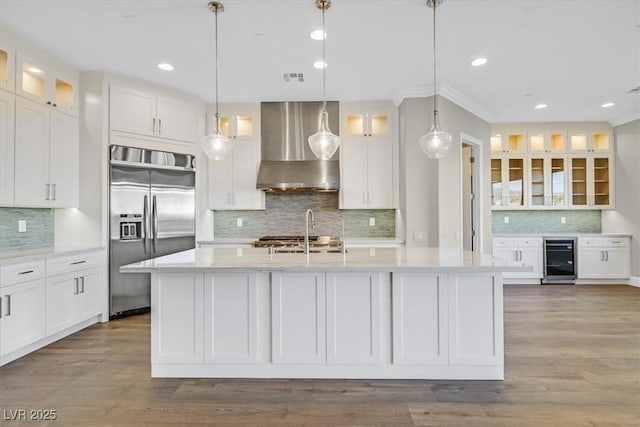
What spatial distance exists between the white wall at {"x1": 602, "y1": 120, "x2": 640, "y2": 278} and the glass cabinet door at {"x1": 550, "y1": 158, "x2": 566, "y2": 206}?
32.9 inches

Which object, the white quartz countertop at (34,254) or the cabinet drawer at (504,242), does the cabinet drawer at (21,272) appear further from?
the cabinet drawer at (504,242)

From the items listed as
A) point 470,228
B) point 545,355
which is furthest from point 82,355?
point 470,228

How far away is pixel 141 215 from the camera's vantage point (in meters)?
4.43

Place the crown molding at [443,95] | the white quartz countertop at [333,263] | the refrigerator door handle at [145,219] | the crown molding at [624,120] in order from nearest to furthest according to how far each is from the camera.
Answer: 1. the white quartz countertop at [333,263]
2. the refrigerator door handle at [145,219]
3. the crown molding at [443,95]
4. the crown molding at [624,120]

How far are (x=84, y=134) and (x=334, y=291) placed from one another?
3.55 metres

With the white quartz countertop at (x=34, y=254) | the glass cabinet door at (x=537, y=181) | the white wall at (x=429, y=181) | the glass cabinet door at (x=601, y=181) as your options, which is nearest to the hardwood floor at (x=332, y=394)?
the white quartz countertop at (x=34, y=254)

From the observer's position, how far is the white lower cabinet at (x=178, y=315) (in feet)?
8.77

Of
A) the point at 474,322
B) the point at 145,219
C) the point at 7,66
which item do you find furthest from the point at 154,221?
the point at 474,322

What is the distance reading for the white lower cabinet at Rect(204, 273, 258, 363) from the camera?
2.67 metres

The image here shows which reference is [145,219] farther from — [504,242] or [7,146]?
[504,242]

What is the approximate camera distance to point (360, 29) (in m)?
3.25

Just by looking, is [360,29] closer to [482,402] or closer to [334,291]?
[334,291]

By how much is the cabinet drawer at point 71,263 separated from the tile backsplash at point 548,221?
6.34 m

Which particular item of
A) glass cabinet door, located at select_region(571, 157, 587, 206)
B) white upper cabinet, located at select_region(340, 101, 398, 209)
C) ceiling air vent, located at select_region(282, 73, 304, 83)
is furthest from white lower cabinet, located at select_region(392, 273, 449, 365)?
glass cabinet door, located at select_region(571, 157, 587, 206)
